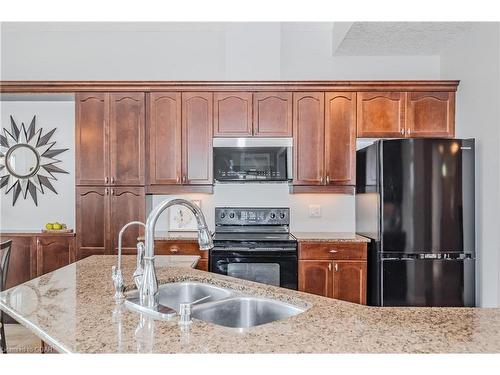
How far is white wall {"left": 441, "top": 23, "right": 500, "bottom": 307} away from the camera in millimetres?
3008

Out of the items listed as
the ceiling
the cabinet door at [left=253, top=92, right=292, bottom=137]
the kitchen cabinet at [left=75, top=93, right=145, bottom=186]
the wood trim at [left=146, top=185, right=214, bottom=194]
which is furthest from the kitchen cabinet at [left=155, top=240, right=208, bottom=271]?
the ceiling

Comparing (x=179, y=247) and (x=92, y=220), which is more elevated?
(x=92, y=220)

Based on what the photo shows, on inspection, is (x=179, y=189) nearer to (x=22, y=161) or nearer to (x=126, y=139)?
(x=126, y=139)

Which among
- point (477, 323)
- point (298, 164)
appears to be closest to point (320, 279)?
point (298, 164)

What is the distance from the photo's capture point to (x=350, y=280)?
3.46m

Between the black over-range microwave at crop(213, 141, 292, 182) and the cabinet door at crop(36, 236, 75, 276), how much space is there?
1531 millimetres

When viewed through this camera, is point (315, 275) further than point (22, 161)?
No

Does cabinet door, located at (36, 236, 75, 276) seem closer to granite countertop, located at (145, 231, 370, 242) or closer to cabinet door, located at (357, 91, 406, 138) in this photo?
granite countertop, located at (145, 231, 370, 242)

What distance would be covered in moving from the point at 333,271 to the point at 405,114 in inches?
63.3

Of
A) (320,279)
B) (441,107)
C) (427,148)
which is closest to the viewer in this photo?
(427,148)

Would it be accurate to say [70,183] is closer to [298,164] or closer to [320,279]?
[298,164]

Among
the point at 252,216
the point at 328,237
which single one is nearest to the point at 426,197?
the point at 328,237

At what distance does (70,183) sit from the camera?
165 inches

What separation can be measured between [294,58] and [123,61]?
181 cm
